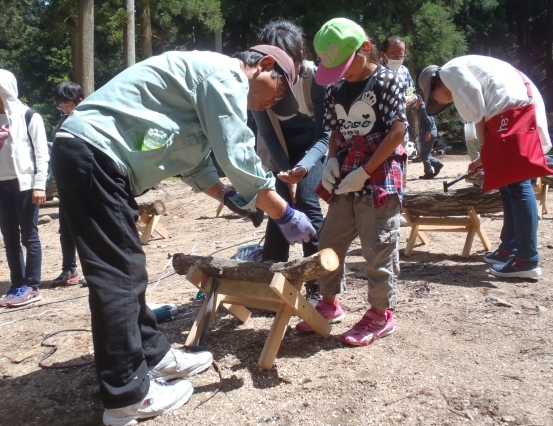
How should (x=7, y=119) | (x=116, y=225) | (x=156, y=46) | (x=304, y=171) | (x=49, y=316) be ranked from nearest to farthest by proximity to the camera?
(x=116, y=225) → (x=304, y=171) → (x=49, y=316) → (x=7, y=119) → (x=156, y=46)

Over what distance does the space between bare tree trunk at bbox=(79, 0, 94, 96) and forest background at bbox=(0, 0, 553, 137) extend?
0.07 ft

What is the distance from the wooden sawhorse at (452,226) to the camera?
4754mm

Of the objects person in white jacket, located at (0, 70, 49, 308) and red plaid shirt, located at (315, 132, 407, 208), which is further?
person in white jacket, located at (0, 70, 49, 308)

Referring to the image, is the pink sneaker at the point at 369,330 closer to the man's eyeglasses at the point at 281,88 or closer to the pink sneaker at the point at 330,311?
the pink sneaker at the point at 330,311

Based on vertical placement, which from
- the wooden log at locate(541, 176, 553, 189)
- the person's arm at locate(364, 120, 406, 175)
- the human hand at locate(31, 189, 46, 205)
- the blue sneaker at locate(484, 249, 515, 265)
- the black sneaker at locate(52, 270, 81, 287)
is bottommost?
the black sneaker at locate(52, 270, 81, 287)

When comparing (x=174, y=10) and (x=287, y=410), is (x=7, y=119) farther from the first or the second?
(x=174, y=10)

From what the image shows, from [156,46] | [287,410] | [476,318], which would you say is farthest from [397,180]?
[156,46]

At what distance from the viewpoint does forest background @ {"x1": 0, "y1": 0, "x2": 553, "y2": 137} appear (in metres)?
12.6

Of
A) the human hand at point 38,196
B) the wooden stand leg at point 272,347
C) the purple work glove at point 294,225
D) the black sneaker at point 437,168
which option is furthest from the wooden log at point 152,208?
the black sneaker at point 437,168

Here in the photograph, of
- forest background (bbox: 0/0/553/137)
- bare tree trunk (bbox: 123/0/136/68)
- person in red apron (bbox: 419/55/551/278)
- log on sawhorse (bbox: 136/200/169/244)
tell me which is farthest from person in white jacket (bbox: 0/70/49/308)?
bare tree trunk (bbox: 123/0/136/68)

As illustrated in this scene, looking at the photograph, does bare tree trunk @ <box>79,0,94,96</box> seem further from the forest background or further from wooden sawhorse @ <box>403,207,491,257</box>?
wooden sawhorse @ <box>403,207,491,257</box>

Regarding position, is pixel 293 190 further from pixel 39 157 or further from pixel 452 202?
pixel 39 157

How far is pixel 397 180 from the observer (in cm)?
293

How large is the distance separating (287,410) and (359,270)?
2175 mm
